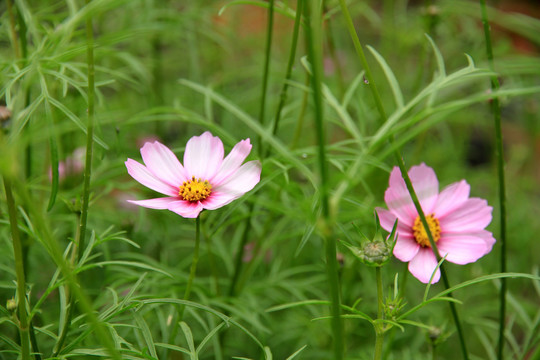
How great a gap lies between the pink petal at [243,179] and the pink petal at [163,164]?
0.17 ft

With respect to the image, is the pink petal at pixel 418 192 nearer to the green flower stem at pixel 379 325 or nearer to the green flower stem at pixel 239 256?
the green flower stem at pixel 379 325

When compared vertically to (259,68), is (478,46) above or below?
above

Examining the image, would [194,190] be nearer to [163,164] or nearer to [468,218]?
[163,164]

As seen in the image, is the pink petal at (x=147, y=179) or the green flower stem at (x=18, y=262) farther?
the pink petal at (x=147, y=179)

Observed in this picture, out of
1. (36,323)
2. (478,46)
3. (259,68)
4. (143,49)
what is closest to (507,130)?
(478,46)

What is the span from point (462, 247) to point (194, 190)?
301mm

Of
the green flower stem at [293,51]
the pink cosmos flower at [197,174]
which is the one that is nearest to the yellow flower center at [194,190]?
the pink cosmos flower at [197,174]

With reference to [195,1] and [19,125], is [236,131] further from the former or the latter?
[19,125]

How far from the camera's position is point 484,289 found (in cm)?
115

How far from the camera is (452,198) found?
64 centimetres

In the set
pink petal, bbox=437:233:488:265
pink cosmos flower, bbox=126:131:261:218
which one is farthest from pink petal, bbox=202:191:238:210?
pink petal, bbox=437:233:488:265

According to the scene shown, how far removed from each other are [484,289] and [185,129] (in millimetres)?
768

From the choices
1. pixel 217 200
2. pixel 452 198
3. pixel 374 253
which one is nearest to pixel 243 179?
pixel 217 200

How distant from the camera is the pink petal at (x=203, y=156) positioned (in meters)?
0.61
